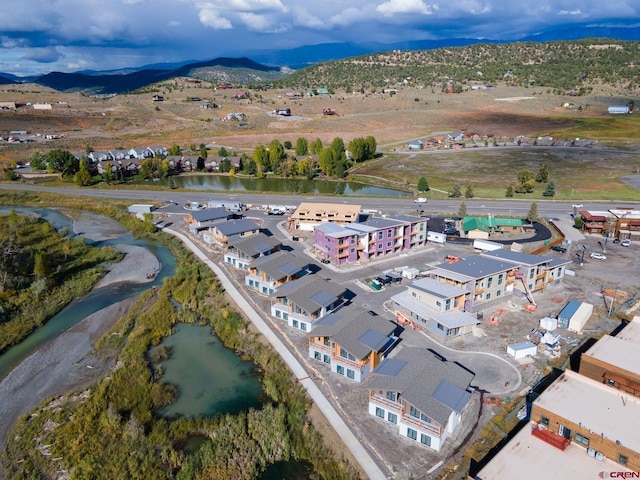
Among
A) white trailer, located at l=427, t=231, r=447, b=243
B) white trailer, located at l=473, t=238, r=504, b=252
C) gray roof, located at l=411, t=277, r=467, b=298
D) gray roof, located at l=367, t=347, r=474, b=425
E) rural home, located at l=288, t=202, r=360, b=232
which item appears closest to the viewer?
gray roof, located at l=367, t=347, r=474, b=425

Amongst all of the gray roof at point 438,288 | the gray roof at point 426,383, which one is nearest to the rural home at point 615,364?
the gray roof at point 426,383

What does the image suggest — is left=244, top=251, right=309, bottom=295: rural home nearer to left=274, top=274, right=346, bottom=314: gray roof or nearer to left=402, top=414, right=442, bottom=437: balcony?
left=274, top=274, right=346, bottom=314: gray roof

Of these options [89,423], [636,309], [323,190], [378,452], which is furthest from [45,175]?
[636,309]

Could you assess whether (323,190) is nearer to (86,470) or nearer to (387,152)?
(387,152)

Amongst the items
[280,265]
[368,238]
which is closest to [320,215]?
[368,238]

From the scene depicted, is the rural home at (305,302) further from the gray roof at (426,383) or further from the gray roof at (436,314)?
the gray roof at (426,383)

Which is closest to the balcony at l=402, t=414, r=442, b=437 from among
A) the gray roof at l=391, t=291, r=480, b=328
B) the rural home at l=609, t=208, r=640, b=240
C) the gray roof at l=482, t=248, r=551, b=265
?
the gray roof at l=391, t=291, r=480, b=328
